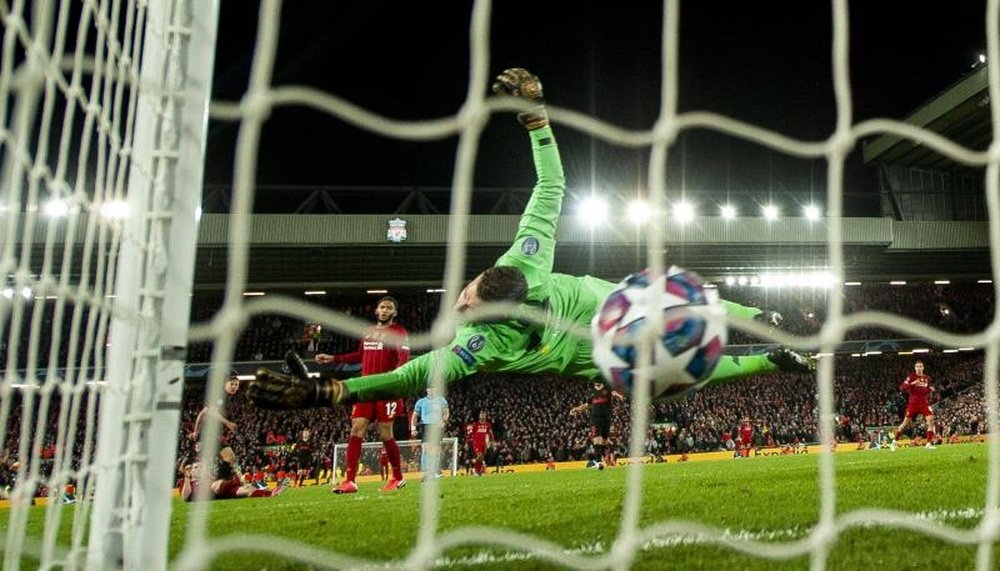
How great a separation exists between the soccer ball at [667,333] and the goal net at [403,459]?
776 centimetres

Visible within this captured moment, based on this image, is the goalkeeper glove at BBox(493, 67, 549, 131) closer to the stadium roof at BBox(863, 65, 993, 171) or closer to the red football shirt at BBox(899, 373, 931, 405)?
the red football shirt at BBox(899, 373, 931, 405)

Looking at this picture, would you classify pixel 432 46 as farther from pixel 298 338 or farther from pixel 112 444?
pixel 112 444

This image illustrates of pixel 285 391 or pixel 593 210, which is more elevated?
pixel 593 210

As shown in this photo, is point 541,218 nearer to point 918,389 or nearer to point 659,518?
point 659,518

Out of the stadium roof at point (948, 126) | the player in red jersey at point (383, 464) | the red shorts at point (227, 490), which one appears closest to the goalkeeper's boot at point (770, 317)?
the red shorts at point (227, 490)

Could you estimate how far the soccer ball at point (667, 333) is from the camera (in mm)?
2373

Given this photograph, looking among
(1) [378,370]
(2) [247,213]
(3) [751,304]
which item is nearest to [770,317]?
(1) [378,370]

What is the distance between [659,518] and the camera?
13.3 ft

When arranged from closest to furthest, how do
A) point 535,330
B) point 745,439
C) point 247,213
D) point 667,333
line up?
point 247,213 → point 667,333 → point 535,330 → point 745,439

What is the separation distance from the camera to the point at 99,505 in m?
1.80

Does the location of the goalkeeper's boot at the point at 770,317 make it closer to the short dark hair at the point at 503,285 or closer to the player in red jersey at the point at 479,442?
the short dark hair at the point at 503,285

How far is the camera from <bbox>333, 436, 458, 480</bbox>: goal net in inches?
416

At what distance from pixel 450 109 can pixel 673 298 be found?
1472cm

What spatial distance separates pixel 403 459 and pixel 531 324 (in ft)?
26.1
